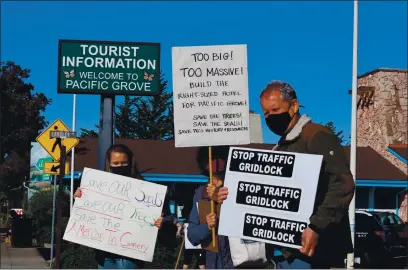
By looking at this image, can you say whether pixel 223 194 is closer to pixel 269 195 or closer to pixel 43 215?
pixel 269 195

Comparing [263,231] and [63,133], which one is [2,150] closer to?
[63,133]

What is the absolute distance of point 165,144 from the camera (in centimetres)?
3109

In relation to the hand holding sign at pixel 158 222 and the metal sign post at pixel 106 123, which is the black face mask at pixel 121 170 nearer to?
the hand holding sign at pixel 158 222

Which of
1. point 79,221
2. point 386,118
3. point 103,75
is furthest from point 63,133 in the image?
point 386,118

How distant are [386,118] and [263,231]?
2868cm

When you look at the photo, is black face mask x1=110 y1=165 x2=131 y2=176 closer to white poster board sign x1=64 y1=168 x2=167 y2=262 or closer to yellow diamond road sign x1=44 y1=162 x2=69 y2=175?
white poster board sign x1=64 y1=168 x2=167 y2=262

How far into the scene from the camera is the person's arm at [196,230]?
6.04 meters

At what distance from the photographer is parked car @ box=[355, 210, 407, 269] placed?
19859 mm

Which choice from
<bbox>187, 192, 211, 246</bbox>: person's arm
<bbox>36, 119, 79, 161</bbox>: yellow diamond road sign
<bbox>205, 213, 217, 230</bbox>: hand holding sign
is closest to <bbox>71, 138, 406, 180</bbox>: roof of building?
<bbox>36, 119, 79, 161</bbox>: yellow diamond road sign

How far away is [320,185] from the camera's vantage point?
16.6ft

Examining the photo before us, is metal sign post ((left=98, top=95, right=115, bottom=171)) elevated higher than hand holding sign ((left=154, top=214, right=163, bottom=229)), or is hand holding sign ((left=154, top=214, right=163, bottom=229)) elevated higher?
metal sign post ((left=98, top=95, right=115, bottom=171))

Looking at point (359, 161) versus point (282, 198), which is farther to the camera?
point (359, 161)

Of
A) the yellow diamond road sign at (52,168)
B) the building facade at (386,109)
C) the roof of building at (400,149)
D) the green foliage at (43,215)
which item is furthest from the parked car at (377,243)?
the building facade at (386,109)

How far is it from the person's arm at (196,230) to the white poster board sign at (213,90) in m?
0.64
